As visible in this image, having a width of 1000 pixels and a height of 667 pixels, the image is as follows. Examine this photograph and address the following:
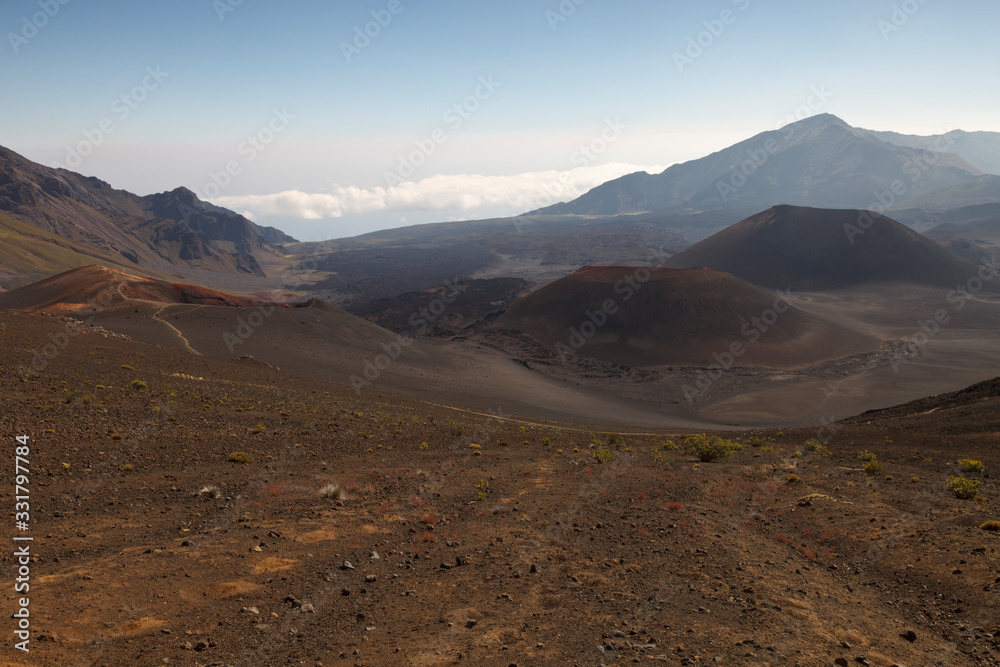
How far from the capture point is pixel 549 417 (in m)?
39.4

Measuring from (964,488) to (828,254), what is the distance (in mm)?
120530

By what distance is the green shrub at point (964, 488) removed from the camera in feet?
41.2

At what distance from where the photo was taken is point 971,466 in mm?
14789

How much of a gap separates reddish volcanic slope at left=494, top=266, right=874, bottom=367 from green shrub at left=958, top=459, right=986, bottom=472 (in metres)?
48.8

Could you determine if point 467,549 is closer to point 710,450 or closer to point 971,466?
point 710,450

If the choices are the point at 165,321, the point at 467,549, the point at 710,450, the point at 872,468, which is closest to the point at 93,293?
the point at 165,321

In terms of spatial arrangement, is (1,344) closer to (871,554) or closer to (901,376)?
(871,554)

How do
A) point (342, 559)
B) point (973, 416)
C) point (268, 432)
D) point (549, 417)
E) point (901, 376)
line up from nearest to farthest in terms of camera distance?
1. point (342, 559)
2. point (268, 432)
3. point (973, 416)
4. point (549, 417)
5. point (901, 376)

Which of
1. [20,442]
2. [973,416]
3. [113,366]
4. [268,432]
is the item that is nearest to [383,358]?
[113,366]

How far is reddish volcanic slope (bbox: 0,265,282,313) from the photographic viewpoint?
52.0m

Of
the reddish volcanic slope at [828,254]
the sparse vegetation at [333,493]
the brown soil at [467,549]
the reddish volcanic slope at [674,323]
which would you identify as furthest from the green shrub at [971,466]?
the reddish volcanic slope at [828,254]

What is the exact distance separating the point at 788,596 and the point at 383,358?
44.3m

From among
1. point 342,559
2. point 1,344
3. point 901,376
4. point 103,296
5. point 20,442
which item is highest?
point 103,296

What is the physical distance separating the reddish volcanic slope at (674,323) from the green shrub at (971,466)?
48768 millimetres
